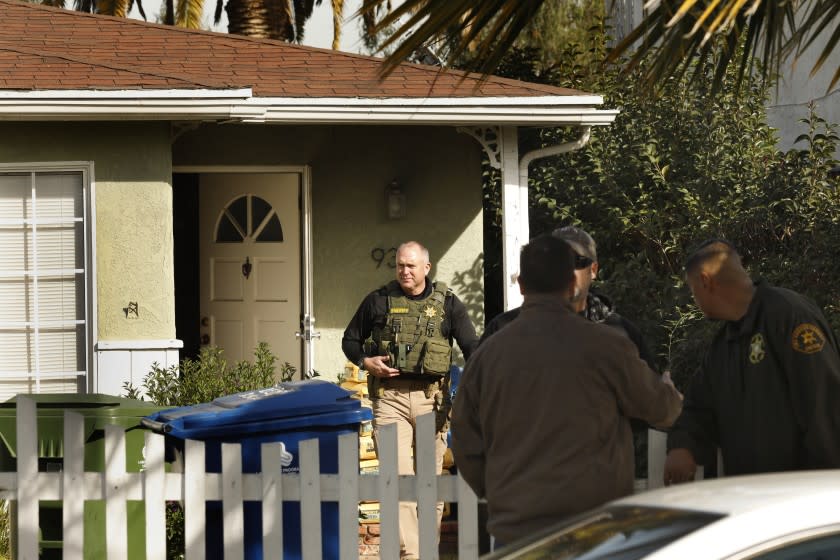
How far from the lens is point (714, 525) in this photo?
8.27 feet

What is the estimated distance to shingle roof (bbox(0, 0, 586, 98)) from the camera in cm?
875

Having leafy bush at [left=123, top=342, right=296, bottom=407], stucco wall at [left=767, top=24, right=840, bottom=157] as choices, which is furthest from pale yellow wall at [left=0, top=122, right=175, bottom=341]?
stucco wall at [left=767, top=24, right=840, bottom=157]

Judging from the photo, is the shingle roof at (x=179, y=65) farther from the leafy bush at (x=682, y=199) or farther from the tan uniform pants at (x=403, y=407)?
the tan uniform pants at (x=403, y=407)

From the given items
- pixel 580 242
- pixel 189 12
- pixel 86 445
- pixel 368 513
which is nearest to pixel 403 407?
pixel 368 513

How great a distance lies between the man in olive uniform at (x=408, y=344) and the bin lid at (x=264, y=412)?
1.26 m

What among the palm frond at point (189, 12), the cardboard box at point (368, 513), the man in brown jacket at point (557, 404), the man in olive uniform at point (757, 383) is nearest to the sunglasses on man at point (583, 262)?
the man in olive uniform at point (757, 383)

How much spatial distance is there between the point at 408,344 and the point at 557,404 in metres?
2.99

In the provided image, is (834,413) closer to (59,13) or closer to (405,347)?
(405,347)

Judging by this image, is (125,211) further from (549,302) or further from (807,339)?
(807,339)

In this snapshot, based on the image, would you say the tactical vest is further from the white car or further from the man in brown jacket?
the white car

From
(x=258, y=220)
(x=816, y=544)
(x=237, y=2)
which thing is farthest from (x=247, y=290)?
(x=816, y=544)

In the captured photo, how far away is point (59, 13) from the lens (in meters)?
11.4

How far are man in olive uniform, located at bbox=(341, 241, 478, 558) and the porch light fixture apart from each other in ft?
10.6

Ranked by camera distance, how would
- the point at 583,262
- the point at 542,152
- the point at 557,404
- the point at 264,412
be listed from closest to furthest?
the point at 557,404 → the point at 583,262 → the point at 264,412 → the point at 542,152
